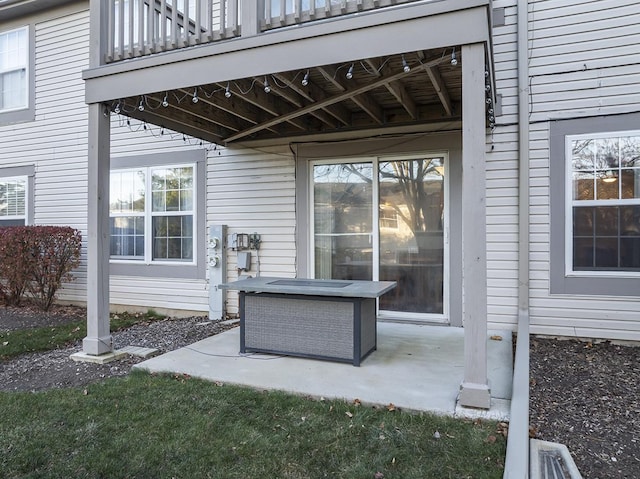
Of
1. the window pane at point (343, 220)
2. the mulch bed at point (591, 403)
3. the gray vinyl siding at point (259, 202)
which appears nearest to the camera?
the mulch bed at point (591, 403)

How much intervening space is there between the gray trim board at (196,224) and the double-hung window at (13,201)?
2548 millimetres

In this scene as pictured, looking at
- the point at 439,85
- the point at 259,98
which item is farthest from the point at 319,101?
the point at 439,85

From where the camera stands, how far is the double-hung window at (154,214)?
6520 mm

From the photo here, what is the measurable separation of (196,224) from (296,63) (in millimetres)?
3610

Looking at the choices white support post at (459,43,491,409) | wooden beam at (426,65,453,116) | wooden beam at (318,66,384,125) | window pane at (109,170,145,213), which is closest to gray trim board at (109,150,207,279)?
window pane at (109,170,145,213)

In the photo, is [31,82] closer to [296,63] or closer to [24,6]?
[24,6]

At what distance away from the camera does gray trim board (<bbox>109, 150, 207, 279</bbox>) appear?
6.36 m

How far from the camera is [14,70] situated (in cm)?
784

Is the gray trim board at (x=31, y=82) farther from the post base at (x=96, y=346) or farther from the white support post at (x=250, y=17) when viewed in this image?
the white support post at (x=250, y=17)

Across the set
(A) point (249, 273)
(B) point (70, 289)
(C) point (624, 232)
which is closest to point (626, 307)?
(C) point (624, 232)

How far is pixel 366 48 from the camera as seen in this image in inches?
124

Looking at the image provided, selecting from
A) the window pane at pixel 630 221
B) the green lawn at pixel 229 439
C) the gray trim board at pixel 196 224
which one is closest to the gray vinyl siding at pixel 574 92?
the window pane at pixel 630 221

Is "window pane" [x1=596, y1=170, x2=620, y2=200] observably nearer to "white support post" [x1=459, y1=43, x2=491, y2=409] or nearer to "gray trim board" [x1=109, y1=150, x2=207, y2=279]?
"white support post" [x1=459, y1=43, x2=491, y2=409]

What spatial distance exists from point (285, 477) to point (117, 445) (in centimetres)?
106
